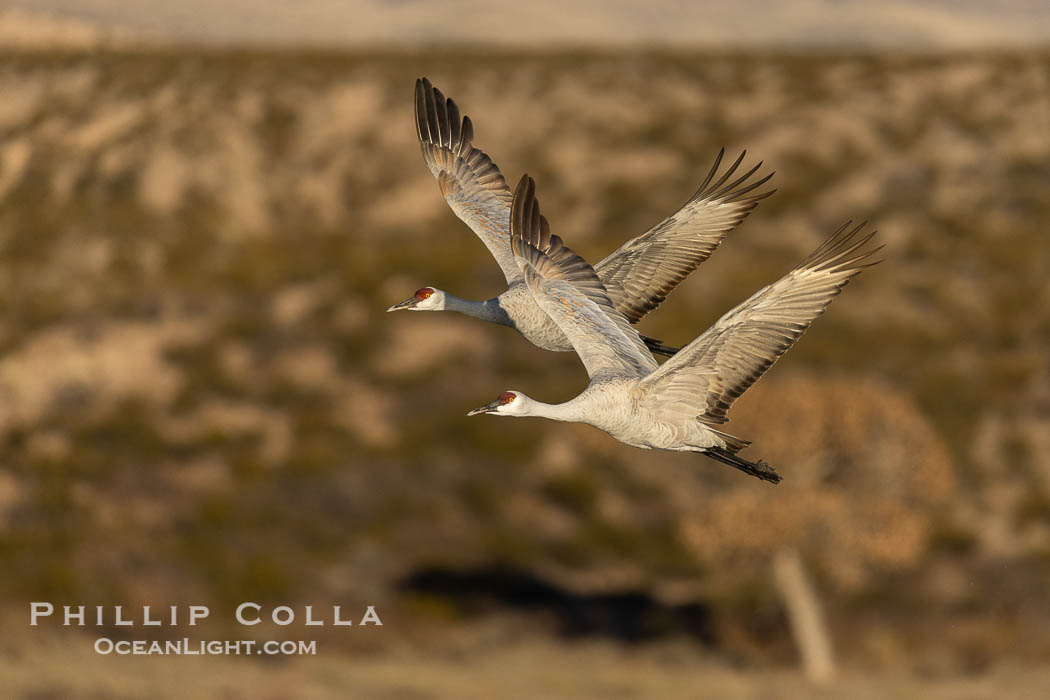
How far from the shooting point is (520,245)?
11828 mm

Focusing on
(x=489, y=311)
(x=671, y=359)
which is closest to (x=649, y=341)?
(x=489, y=311)

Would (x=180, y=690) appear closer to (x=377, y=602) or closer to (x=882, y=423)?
(x=377, y=602)

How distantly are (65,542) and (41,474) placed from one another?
510 cm

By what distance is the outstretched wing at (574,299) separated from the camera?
38.2ft

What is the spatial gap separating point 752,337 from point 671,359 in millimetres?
1348

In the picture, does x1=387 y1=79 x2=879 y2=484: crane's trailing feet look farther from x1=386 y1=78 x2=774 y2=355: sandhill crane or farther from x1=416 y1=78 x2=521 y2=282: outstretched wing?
x1=416 y1=78 x2=521 y2=282: outstretched wing

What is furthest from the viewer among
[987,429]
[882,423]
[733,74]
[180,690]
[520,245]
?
[733,74]

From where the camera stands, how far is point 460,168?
17.0m

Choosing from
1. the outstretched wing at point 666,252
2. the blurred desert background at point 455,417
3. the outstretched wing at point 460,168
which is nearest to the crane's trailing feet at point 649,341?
the outstretched wing at point 666,252

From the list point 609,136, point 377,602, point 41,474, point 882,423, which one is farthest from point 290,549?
point 609,136

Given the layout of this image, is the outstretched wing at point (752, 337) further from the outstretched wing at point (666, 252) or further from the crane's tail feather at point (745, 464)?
the outstretched wing at point (666, 252)

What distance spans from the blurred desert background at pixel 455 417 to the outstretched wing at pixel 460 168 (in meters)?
23.2

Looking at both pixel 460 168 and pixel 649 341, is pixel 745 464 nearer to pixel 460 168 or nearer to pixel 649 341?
pixel 649 341

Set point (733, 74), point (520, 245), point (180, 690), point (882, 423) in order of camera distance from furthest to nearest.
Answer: point (733, 74) → point (180, 690) → point (882, 423) → point (520, 245)
